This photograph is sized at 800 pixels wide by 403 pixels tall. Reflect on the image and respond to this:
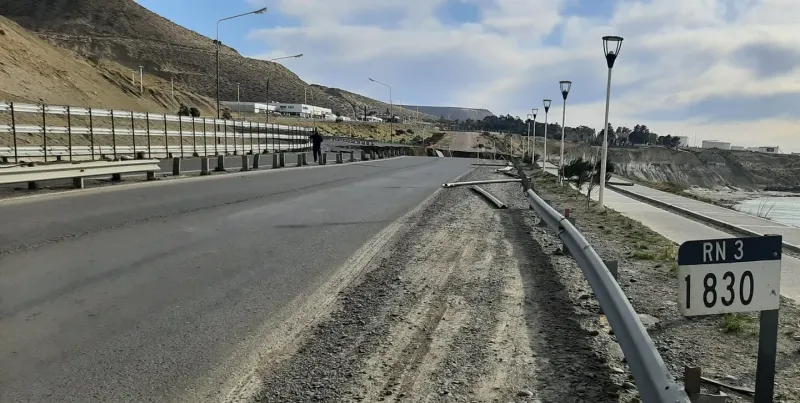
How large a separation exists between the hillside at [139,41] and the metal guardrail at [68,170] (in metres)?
104

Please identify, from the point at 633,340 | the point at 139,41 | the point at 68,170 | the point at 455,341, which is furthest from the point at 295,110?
the point at 633,340

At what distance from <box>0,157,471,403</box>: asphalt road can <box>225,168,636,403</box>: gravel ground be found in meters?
0.63

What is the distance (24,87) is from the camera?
45.1 m

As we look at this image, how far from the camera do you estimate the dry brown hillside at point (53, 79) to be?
149 ft

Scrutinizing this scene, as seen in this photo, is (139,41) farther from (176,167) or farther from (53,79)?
(176,167)

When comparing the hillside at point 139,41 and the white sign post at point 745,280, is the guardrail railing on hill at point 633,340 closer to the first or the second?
the white sign post at point 745,280

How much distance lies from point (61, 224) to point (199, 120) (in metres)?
30.8

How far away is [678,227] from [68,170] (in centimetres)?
1450

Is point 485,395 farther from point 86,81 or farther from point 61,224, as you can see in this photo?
point 86,81

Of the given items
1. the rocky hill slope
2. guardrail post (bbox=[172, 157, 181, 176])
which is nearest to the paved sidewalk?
guardrail post (bbox=[172, 157, 181, 176])

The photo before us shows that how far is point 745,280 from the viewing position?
11.6ft

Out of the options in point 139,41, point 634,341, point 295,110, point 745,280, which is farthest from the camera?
point 295,110

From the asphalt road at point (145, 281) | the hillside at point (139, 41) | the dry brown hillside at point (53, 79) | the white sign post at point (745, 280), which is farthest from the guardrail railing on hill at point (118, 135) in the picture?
the hillside at point (139, 41)

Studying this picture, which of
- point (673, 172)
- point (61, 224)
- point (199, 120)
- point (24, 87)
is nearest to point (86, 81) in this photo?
point (24, 87)
